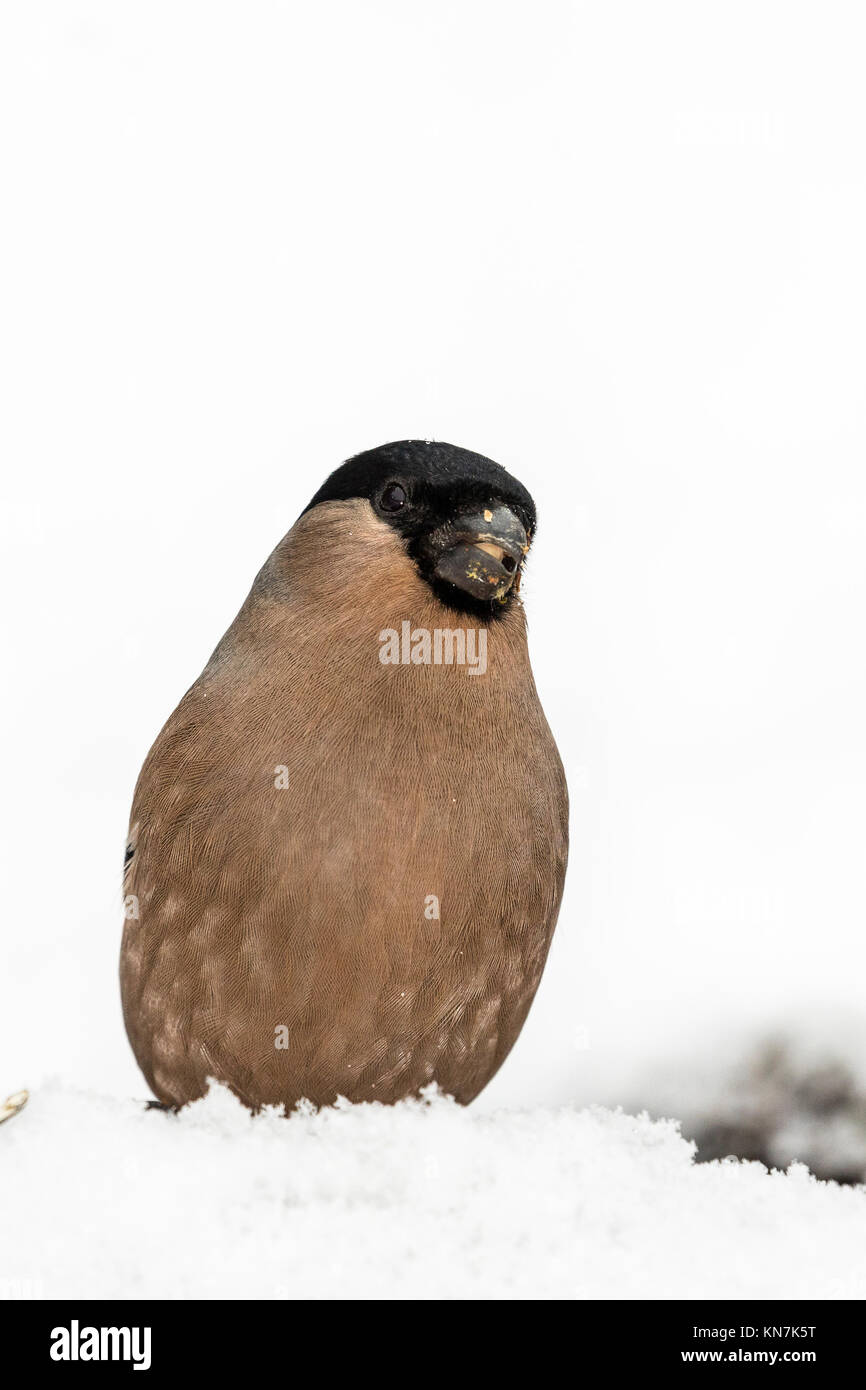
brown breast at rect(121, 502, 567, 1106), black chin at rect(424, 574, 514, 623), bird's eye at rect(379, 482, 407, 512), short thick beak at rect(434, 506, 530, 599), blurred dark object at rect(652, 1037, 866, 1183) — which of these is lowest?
blurred dark object at rect(652, 1037, 866, 1183)

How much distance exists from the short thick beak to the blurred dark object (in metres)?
1.90

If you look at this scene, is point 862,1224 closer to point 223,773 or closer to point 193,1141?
point 193,1141

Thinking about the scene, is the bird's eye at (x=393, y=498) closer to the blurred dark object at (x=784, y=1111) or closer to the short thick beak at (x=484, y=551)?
the short thick beak at (x=484, y=551)

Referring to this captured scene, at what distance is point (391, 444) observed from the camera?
3424mm

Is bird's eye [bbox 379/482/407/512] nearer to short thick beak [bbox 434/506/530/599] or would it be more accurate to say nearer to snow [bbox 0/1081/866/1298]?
short thick beak [bbox 434/506/530/599]

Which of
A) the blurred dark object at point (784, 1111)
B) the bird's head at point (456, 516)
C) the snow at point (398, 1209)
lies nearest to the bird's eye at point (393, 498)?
the bird's head at point (456, 516)

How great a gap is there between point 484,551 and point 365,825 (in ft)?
2.10

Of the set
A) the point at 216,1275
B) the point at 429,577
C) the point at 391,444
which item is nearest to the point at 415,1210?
the point at 216,1275

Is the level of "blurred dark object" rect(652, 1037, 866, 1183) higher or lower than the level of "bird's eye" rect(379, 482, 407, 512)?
lower

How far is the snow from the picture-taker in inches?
115

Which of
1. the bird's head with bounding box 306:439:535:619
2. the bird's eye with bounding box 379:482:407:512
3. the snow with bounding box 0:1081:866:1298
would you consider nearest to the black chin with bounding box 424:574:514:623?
the bird's head with bounding box 306:439:535:619

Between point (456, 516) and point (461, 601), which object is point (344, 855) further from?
point (456, 516)
